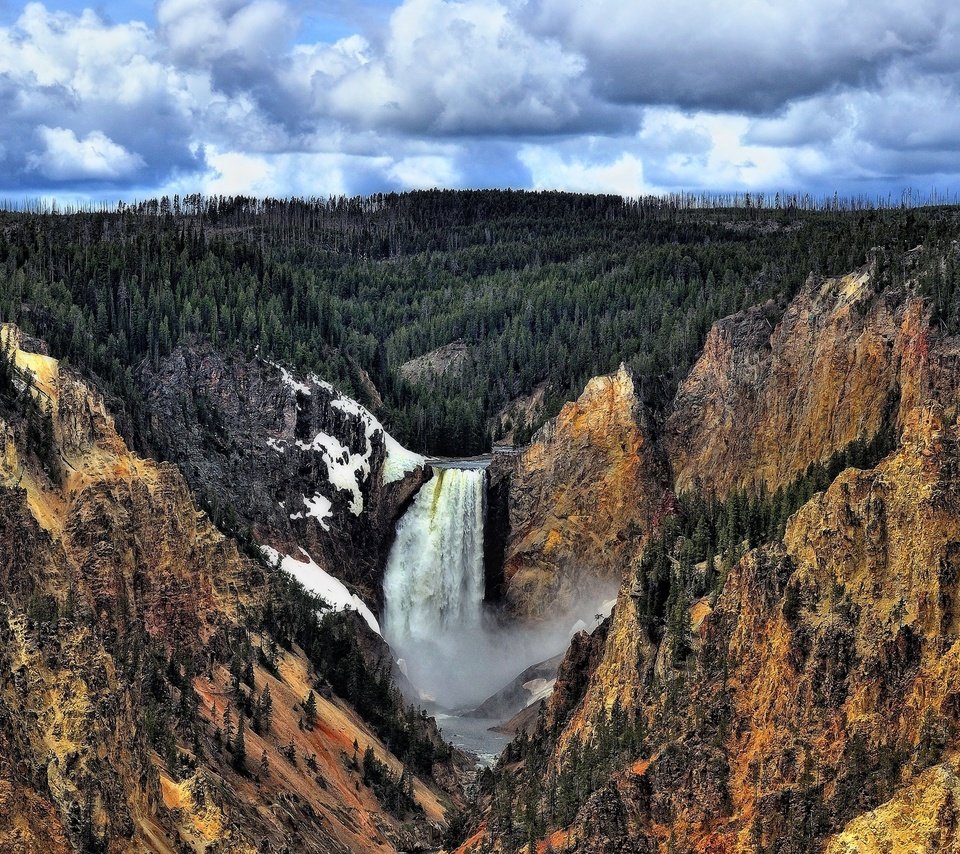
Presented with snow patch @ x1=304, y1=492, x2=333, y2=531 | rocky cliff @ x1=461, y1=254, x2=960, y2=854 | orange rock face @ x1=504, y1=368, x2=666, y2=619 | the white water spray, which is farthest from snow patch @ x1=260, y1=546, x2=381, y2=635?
rocky cliff @ x1=461, y1=254, x2=960, y2=854

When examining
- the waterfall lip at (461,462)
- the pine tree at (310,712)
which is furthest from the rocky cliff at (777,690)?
the waterfall lip at (461,462)

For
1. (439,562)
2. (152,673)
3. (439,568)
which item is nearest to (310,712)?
(152,673)

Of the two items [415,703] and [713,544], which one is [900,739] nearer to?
[713,544]

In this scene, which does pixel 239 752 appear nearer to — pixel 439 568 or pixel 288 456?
pixel 288 456

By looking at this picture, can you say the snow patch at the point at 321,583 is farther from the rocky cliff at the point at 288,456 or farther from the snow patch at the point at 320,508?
the snow patch at the point at 320,508

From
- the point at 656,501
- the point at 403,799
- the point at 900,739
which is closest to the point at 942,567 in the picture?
the point at 900,739
